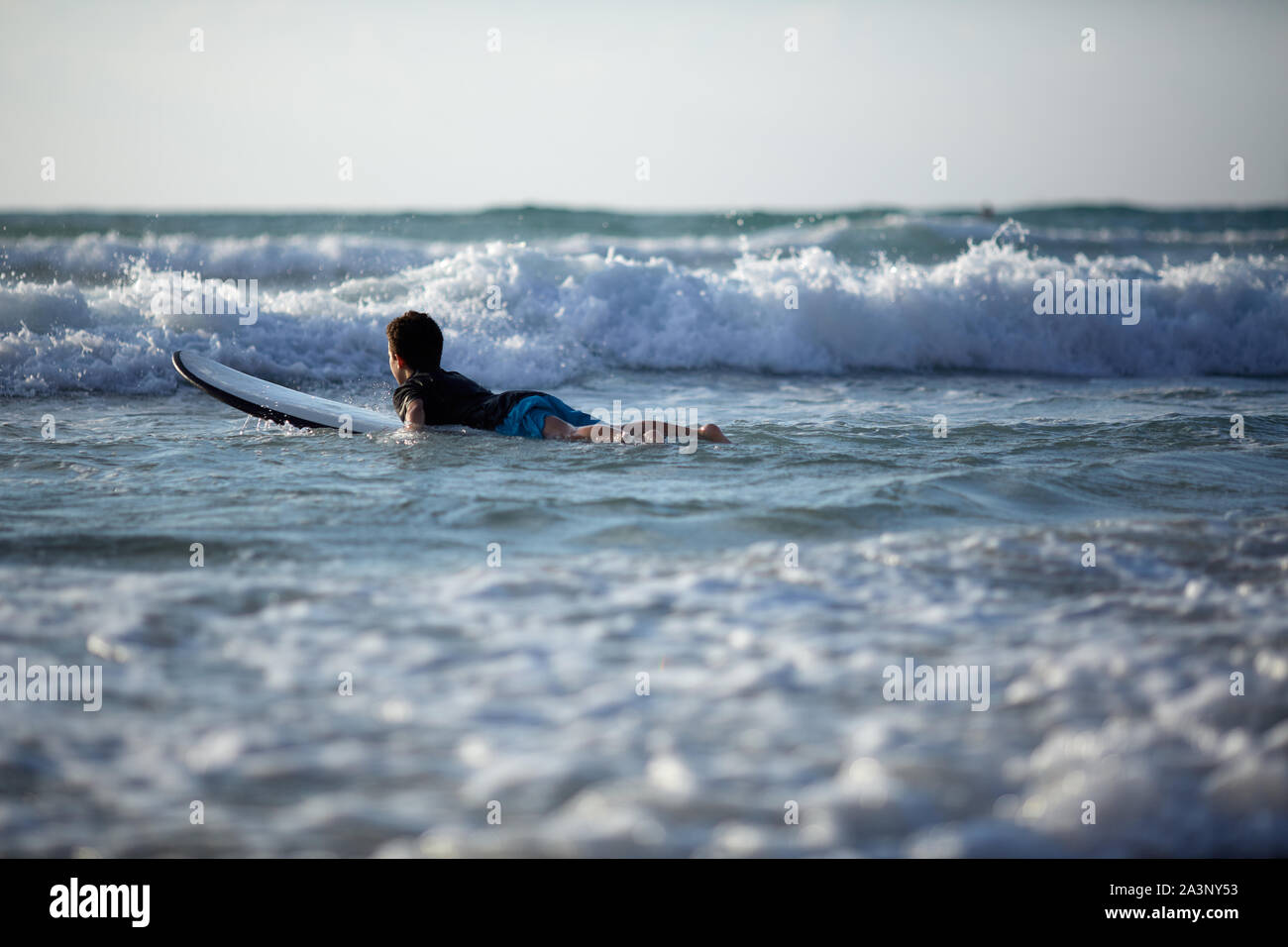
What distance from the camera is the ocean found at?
2.25 metres

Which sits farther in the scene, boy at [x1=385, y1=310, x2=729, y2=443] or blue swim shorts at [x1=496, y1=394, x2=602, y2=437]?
blue swim shorts at [x1=496, y1=394, x2=602, y2=437]

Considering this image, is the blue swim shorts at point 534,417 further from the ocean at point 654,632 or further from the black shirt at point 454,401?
the ocean at point 654,632

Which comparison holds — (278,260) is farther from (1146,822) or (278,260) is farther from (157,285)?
(1146,822)

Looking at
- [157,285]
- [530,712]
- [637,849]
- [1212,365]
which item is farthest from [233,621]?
[1212,365]

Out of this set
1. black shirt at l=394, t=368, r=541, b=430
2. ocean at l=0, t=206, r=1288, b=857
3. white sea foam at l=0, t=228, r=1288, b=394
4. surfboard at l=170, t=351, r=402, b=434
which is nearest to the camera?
ocean at l=0, t=206, r=1288, b=857

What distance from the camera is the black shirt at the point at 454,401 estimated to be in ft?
20.8

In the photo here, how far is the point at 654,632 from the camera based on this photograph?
3223 millimetres

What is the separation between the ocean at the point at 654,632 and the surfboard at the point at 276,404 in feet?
0.60

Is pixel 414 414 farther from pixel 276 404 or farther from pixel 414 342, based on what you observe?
pixel 276 404

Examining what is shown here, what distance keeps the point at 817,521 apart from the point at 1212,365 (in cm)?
1017

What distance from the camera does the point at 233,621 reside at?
322 centimetres

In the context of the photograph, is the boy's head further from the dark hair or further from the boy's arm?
the boy's arm

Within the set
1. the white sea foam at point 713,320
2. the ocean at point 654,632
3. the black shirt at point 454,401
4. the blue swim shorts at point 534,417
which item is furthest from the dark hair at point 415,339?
the white sea foam at point 713,320

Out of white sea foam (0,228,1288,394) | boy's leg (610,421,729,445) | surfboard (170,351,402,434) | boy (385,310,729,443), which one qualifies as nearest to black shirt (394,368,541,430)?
boy (385,310,729,443)
